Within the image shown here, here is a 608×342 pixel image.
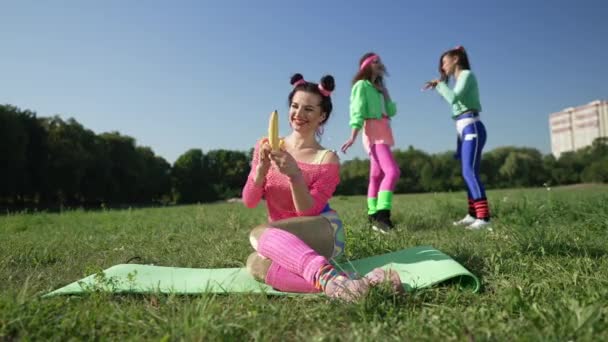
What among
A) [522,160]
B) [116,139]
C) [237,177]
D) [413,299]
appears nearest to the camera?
[413,299]

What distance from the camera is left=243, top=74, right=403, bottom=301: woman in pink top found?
7.25ft

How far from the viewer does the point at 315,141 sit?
10.0ft

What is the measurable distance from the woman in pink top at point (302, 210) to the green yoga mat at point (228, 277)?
17cm

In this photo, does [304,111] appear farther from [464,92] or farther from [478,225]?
[464,92]

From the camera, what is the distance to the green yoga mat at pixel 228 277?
2.25m

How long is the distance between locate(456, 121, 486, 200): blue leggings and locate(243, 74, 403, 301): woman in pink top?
286cm

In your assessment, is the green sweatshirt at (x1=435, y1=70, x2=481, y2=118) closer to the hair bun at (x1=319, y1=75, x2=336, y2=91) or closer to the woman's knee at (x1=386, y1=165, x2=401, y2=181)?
the woman's knee at (x1=386, y1=165, x2=401, y2=181)

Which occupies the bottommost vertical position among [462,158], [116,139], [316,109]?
[462,158]

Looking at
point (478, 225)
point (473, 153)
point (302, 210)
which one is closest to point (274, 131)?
point (302, 210)

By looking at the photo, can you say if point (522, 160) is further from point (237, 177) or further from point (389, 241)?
point (389, 241)

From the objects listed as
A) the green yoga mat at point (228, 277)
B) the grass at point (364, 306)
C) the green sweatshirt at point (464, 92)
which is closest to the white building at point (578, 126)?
the green sweatshirt at point (464, 92)

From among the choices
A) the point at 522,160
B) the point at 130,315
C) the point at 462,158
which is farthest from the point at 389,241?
the point at 522,160

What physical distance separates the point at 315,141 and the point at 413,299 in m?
1.45

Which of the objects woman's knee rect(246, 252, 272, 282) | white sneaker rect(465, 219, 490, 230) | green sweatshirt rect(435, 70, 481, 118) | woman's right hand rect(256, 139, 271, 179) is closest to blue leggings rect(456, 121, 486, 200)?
green sweatshirt rect(435, 70, 481, 118)
